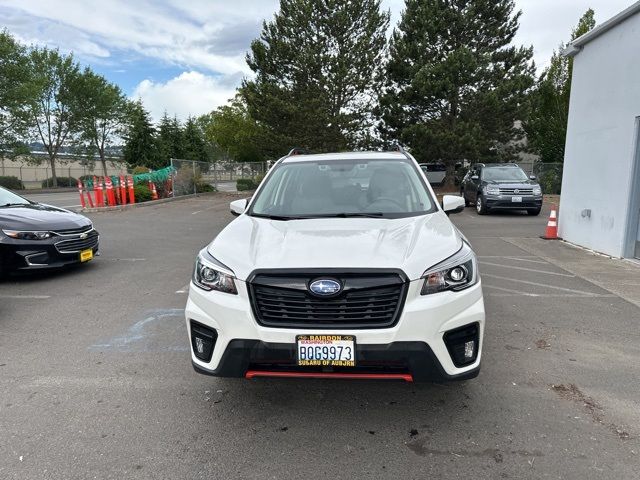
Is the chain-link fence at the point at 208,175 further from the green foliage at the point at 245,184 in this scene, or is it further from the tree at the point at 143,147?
the tree at the point at 143,147

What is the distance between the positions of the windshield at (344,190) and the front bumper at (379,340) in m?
1.17

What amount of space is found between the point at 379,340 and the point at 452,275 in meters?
0.65

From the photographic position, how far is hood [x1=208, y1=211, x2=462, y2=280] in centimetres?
286

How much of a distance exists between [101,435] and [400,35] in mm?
26470

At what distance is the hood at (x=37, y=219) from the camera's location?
669 cm

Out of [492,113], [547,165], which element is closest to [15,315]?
[492,113]

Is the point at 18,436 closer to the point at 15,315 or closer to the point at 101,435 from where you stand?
the point at 101,435

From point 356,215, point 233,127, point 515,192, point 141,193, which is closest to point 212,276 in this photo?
point 356,215

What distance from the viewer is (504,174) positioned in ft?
56.5

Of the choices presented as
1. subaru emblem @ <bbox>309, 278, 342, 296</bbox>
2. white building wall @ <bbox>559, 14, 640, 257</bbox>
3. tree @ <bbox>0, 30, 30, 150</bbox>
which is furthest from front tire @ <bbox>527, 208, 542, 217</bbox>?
tree @ <bbox>0, 30, 30, 150</bbox>

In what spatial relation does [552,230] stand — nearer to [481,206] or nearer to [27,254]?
[481,206]

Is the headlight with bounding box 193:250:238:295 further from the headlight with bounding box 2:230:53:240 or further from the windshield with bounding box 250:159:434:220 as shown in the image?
the headlight with bounding box 2:230:53:240

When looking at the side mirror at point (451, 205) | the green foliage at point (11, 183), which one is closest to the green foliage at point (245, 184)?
→ the green foliage at point (11, 183)

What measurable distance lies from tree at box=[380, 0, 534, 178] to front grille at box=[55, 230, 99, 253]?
62.4 feet
